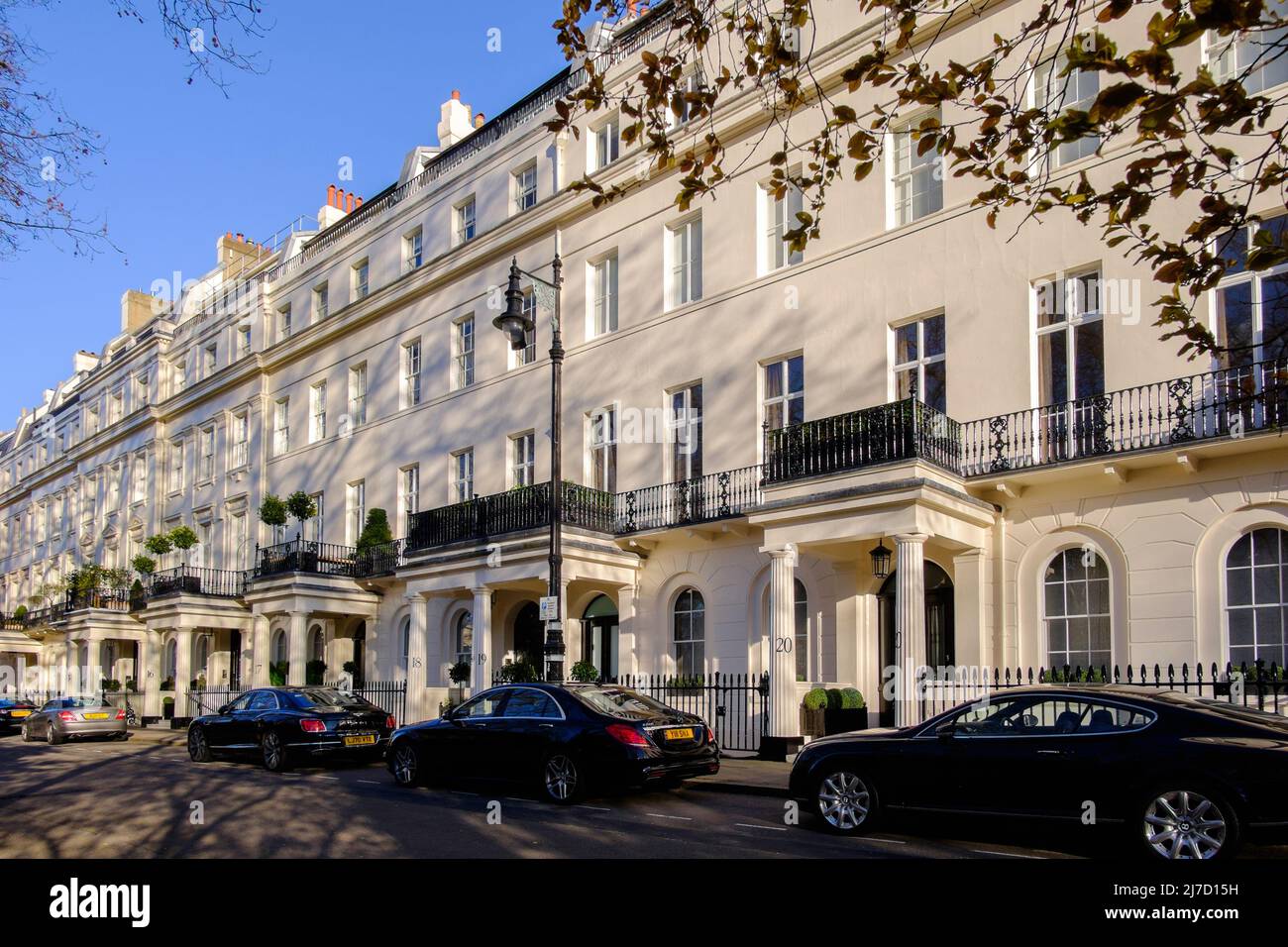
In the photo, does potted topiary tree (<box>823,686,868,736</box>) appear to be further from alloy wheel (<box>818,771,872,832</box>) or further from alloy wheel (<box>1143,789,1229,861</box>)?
alloy wheel (<box>1143,789,1229,861</box>)

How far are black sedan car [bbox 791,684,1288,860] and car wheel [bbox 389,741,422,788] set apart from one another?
250 inches

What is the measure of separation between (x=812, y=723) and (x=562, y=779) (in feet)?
A: 20.2

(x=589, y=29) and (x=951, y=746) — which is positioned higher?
(x=589, y=29)

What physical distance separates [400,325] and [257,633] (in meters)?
10.2

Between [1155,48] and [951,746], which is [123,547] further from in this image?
[1155,48]

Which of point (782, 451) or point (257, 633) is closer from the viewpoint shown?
point (782, 451)

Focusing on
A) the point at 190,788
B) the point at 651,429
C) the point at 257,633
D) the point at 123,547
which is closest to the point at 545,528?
the point at 651,429

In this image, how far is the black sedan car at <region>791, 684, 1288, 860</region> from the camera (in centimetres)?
851

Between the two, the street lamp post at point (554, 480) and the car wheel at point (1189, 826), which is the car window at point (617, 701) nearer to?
the street lamp post at point (554, 480)

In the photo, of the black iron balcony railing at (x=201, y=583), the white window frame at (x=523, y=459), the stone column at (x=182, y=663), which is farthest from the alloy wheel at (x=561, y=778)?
the stone column at (x=182, y=663)

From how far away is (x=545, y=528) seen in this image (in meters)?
22.6

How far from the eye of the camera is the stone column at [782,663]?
59.5 feet

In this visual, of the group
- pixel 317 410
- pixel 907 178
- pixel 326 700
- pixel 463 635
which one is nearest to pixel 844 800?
pixel 326 700

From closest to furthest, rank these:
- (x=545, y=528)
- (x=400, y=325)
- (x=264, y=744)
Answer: (x=264, y=744), (x=545, y=528), (x=400, y=325)
